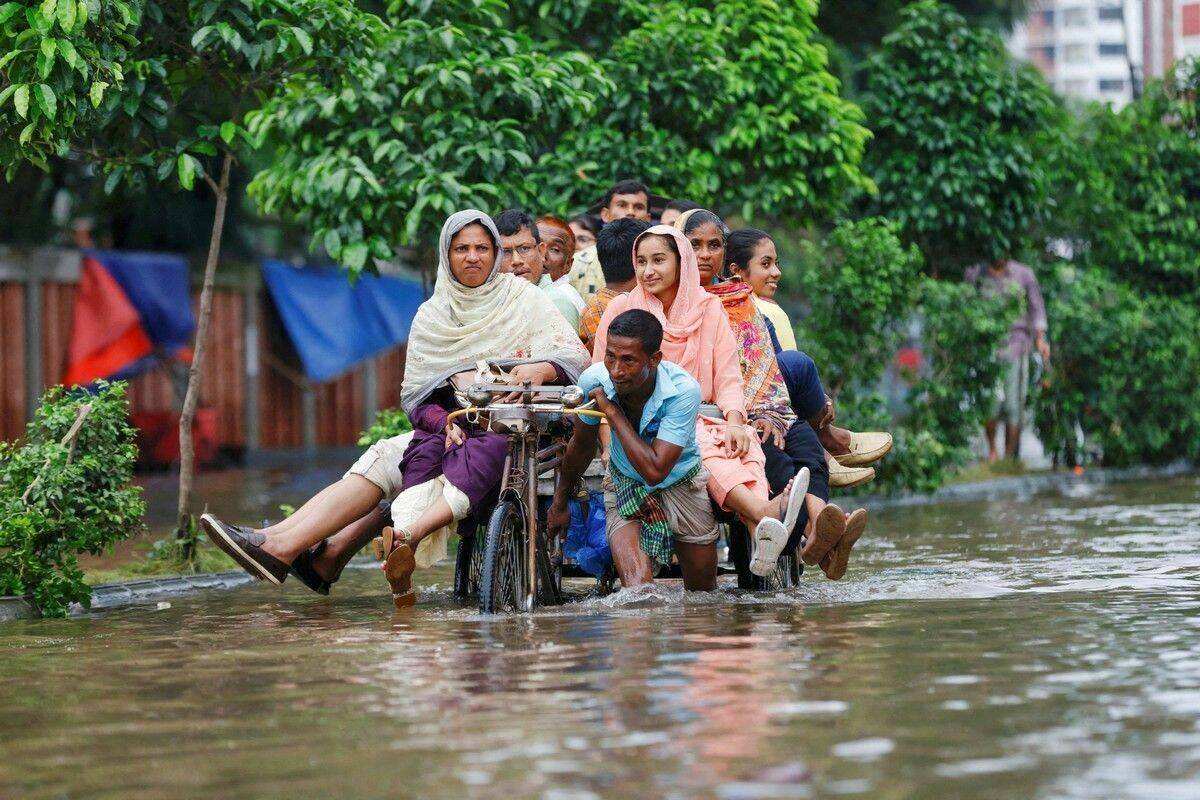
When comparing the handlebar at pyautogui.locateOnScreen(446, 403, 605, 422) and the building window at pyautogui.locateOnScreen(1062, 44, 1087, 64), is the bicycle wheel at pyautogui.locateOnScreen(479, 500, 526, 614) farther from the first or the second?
the building window at pyautogui.locateOnScreen(1062, 44, 1087, 64)

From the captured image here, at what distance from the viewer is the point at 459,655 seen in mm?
8023

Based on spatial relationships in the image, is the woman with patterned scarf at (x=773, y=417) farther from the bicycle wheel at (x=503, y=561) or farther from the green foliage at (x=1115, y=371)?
the green foliage at (x=1115, y=371)

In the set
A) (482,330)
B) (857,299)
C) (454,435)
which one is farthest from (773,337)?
(857,299)

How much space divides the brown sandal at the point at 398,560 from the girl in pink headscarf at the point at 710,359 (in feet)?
4.16

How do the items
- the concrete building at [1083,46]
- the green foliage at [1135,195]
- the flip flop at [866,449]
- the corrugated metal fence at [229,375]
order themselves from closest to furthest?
the flip flop at [866,449], the green foliage at [1135,195], the corrugated metal fence at [229,375], the concrete building at [1083,46]

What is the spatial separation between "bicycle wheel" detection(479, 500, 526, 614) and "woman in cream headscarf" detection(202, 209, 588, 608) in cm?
64

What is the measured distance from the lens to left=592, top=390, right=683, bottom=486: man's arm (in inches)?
372

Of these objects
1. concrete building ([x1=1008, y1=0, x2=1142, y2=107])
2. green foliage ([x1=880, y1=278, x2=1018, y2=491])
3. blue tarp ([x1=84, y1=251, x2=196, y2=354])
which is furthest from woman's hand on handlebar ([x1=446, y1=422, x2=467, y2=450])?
concrete building ([x1=1008, y1=0, x2=1142, y2=107])

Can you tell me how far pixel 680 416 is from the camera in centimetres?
958

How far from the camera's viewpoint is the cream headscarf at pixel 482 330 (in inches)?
406

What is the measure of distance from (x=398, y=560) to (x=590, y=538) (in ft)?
4.15

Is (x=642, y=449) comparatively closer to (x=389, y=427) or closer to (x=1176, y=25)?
(x=389, y=427)

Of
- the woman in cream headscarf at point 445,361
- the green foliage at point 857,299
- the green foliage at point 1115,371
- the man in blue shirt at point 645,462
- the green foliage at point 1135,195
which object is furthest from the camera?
the green foliage at point 1135,195

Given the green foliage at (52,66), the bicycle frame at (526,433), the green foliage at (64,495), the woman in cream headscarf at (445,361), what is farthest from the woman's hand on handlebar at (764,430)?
the green foliage at (52,66)
